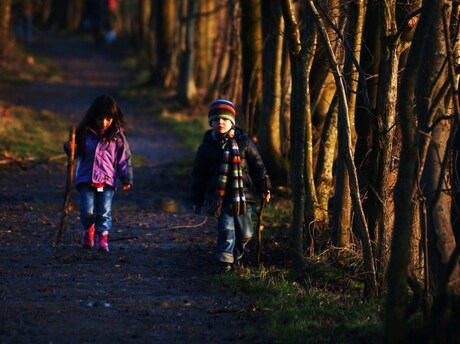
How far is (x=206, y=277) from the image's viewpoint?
31.0 ft

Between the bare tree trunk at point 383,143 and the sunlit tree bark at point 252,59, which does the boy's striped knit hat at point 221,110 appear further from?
the sunlit tree bark at point 252,59

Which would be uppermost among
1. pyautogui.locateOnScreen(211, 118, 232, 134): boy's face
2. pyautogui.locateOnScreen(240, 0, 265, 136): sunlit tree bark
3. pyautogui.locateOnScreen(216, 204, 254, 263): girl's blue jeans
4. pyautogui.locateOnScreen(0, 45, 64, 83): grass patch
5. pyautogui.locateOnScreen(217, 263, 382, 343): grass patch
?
pyautogui.locateOnScreen(0, 45, 64, 83): grass patch

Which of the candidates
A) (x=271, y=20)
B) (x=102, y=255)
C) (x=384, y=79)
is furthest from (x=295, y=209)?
(x=271, y=20)

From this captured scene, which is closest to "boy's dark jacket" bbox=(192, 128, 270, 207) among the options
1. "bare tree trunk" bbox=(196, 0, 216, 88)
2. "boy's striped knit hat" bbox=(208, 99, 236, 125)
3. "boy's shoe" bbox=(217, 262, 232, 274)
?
"boy's striped knit hat" bbox=(208, 99, 236, 125)

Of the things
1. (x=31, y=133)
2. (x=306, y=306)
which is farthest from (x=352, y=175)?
(x=31, y=133)

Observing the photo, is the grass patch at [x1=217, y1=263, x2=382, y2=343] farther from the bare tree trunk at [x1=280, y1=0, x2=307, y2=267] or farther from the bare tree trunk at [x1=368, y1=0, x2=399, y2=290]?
the bare tree trunk at [x1=368, y1=0, x2=399, y2=290]

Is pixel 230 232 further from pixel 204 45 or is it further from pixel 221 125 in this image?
pixel 204 45

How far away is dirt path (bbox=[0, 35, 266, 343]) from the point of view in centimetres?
738

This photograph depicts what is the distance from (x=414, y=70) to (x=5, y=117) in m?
17.2

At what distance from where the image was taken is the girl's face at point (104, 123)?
34.4ft

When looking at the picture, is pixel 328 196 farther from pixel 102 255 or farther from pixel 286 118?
pixel 286 118

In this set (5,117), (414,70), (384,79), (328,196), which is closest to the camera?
(414,70)

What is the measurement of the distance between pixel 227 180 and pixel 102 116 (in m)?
1.79

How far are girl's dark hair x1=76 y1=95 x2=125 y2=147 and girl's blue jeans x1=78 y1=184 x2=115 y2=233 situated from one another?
1.64 feet
